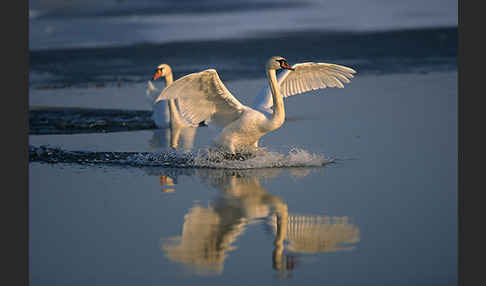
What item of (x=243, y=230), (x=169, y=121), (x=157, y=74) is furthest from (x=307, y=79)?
(x=243, y=230)

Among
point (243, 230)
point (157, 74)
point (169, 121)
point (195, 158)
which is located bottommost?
point (243, 230)

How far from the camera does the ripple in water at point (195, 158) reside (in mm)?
9961

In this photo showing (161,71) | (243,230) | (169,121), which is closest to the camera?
(243,230)

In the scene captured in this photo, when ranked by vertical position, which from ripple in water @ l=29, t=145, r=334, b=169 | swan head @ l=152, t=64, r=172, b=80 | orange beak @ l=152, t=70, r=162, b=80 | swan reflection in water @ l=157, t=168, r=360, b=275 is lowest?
swan reflection in water @ l=157, t=168, r=360, b=275

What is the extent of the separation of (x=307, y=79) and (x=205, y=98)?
1890mm

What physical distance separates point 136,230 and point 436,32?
31958mm

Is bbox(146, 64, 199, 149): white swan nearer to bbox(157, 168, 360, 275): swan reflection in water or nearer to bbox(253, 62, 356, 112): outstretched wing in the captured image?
bbox(253, 62, 356, 112): outstretched wing

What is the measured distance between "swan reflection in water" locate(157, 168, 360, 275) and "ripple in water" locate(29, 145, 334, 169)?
127 centimetres

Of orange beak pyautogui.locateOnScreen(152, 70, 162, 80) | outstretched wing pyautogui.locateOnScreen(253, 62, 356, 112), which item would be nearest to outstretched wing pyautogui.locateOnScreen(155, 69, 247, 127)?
outstretched wing pyautogui.locateOnScreen(253, 62, 356, 112)

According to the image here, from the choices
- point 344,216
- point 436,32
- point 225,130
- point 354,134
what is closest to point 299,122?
point 354,134

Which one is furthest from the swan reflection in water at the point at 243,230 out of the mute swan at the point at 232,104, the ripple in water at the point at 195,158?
the mute swan at the point at 232,104

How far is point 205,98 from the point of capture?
1038cm

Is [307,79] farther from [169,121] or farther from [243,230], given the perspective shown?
[243,230]

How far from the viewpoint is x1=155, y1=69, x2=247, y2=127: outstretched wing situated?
9766 mm
